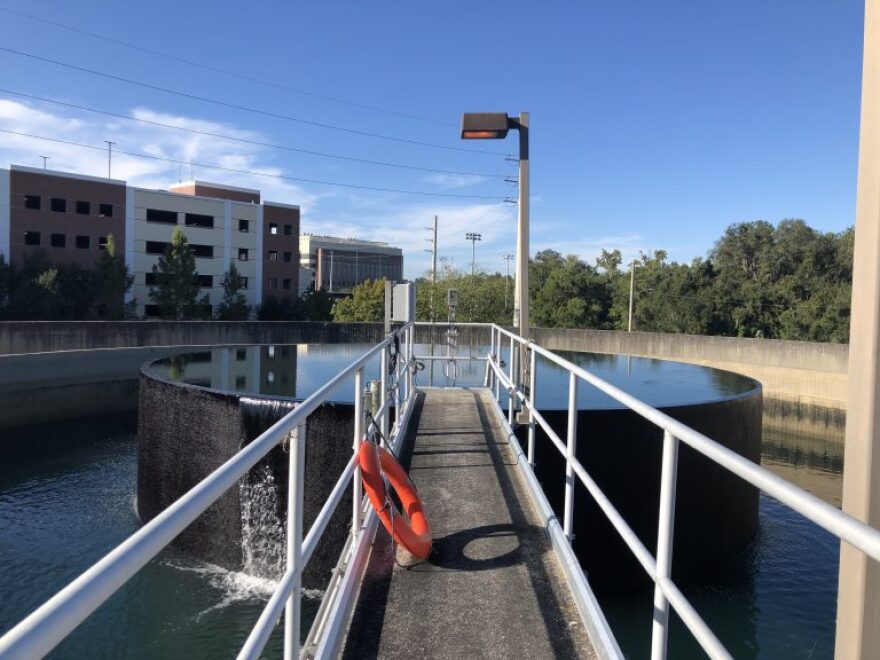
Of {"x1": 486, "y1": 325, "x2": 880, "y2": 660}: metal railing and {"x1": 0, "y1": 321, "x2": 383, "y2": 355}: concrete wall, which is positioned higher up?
{"x1": 486, "y1": 325, "x2": 880, "y2": 660}: metal railing

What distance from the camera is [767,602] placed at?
8.95 metres

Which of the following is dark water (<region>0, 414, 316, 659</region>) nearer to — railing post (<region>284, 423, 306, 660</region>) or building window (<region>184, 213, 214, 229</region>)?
railing post (<region>284, 423, 306, 660</region>)

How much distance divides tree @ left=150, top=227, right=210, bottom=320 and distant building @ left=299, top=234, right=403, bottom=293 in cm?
5132

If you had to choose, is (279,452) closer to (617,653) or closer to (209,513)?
(209,513)

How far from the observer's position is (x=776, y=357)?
25.2 metres

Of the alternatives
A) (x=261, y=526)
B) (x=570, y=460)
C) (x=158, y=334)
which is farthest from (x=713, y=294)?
(x=570, y=460)

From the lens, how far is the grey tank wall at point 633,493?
28.6ft

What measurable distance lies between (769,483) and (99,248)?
48.3 meters

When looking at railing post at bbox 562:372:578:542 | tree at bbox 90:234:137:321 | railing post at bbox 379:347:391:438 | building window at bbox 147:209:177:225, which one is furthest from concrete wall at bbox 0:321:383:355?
building window at bbox 147:209:177:225

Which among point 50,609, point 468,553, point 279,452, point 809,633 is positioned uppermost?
point 50,609

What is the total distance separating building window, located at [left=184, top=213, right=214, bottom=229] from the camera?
163 ft

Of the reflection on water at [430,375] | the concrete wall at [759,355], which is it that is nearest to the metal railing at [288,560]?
the reflection on water at [430,375]

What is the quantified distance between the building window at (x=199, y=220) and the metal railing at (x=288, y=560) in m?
48.3

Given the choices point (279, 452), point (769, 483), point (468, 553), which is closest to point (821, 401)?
point (279, 452)
